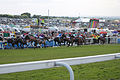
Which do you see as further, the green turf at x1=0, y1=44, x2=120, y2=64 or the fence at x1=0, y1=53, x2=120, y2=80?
the green turf at x1=0, y1=44, x2=120, y2=64

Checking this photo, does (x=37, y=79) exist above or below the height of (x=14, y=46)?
above

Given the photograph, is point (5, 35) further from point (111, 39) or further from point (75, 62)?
point (75, 62)

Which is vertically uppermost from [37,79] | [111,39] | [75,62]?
[75,62]

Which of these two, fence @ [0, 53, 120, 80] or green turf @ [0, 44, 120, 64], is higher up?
fence @ [0, 53, 120, 80]

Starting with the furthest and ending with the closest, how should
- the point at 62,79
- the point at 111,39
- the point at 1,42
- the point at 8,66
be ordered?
the point at 111,39, the point at 1,42, the point at 62,79, the point at 8,66

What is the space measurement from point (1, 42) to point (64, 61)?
15.8m

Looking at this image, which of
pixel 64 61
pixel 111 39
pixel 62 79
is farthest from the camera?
pixel 111 39

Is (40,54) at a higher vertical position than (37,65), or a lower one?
lower

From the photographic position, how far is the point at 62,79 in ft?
16.0

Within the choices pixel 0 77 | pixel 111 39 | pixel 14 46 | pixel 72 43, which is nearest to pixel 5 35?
pixel 14 46

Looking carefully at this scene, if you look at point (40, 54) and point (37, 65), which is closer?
point (37, 65)

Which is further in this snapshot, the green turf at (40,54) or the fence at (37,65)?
the green turf at (40,54)

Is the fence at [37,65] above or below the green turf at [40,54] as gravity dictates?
above

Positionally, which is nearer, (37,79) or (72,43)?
(37,79)
